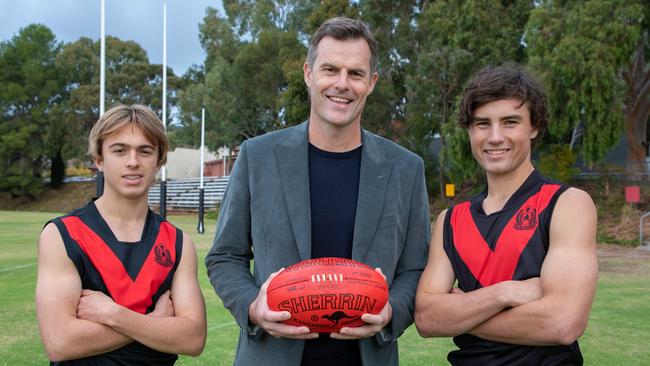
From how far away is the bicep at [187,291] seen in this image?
255 cm

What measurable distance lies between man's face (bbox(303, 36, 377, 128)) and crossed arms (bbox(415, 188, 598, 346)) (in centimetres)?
88

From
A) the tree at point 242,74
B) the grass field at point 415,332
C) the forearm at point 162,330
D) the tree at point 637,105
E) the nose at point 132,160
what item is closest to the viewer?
the forearm at point 162,330

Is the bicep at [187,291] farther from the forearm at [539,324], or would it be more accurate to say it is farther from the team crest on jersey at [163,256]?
the forearm at [539,324]

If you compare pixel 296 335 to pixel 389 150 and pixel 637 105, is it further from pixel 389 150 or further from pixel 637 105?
pixel 637 105

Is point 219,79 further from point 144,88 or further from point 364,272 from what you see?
point 364,272

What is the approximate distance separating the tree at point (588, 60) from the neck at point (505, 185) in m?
18.1

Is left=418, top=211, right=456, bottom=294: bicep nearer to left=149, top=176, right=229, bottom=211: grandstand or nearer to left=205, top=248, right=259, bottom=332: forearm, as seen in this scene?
left=205, top=248, right=259, bottom=332: forearm

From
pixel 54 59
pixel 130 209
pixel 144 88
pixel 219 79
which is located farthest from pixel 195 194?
pixel 130 209

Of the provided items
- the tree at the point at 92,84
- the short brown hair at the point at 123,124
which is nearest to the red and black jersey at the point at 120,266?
→ the short brown hair at the point at 123,124

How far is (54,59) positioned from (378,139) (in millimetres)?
53709

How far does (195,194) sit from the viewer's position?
1599 inches

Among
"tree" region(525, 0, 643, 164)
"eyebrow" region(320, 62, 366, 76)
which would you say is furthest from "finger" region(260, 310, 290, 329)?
"tree" region(525, 0, 643, 164)

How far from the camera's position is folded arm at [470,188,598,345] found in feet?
7.42

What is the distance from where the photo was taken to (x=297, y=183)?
8.47 feet
